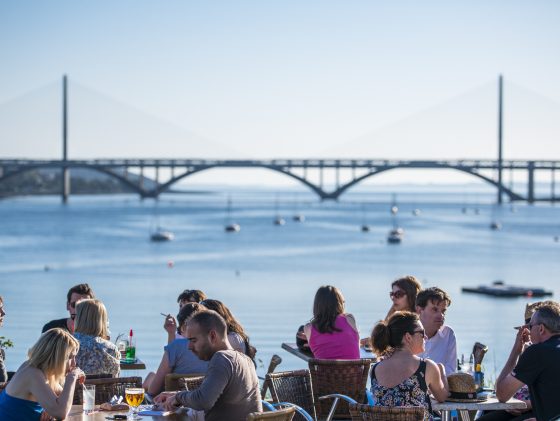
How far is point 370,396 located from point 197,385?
0.95m

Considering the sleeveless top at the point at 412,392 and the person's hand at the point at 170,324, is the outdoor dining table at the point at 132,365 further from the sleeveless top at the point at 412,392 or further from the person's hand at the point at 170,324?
the sleeveless top at the point at 412,392

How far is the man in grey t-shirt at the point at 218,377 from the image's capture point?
4.74 meters

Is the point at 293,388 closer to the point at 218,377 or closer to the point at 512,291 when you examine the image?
the point at 218,377

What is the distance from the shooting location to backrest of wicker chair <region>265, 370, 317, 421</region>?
5.69 metres

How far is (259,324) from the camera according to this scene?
20.7 m

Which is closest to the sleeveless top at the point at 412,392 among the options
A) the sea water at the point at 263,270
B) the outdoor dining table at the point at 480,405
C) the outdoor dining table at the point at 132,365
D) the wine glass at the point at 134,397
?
the outdoor dining table at the point at 480,405

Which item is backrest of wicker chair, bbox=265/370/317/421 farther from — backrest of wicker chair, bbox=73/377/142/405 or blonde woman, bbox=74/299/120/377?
blonde woman, bbox=74/299/120/377

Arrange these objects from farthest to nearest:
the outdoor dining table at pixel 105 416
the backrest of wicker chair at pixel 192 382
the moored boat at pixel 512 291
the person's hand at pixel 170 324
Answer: the moored boat at pixel 512 291
the person's hand at pixel 170 324
the backrest of wicker chair at pixel 192 382
the outdoor dining table at pixel 105 416

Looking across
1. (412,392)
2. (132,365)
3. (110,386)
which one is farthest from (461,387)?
(132,365)

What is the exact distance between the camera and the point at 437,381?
5.18m

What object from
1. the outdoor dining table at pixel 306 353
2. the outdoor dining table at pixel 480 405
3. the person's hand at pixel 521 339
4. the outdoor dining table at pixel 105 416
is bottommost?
the outdoor dining table at pixel 306 353

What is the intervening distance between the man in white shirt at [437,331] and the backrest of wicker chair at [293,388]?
0.84m

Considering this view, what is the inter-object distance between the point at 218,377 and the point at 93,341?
157 cm

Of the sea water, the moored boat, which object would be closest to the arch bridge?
the sea water
